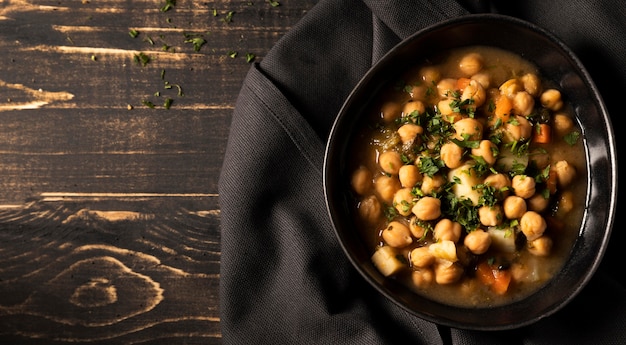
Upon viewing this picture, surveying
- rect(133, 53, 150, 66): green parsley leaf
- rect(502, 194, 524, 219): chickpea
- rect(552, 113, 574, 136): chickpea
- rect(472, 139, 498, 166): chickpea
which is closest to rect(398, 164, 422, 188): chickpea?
rect(472, 139, 498, 166): chickpea

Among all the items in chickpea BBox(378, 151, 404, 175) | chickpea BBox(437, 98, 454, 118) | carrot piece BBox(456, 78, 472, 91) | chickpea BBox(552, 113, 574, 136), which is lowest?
chickpea BBox(378, 151, 404, 175)

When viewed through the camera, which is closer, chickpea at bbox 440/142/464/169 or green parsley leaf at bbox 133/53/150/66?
chickpea at bbox 440/142/464/169

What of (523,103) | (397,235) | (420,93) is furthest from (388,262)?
(523,103)

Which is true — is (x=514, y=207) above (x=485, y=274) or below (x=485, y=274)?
above

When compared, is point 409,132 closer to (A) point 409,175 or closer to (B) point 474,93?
(A) point 409,175

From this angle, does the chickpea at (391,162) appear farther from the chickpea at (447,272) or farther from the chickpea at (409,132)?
the chickpea at (447,272)

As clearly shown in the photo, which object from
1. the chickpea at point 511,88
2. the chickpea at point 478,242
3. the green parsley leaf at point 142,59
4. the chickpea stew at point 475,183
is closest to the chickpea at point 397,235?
the chickpea stew at point 475,183

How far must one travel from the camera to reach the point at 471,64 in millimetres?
2924

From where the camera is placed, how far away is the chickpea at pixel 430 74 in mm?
2971

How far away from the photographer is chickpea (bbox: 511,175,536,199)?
279cm

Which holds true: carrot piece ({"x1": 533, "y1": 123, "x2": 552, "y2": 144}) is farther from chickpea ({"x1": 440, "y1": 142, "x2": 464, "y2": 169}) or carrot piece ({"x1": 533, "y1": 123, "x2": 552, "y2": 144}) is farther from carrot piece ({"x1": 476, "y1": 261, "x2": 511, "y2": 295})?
carrot piece ({"x1": 476, "y1": 261, "x2": 511, "y2": 295})

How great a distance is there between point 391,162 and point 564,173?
664 millimetres

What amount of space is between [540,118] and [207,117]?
1.51m

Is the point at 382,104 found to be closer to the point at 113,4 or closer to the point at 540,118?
the point at 540,118
